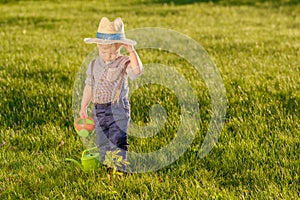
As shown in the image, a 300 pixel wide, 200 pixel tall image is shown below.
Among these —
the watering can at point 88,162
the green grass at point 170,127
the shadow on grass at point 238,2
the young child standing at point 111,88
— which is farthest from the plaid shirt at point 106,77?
the shadow on grass at point 238,2

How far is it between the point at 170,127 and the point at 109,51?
1682 millimetres

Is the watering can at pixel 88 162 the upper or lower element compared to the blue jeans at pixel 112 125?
lower

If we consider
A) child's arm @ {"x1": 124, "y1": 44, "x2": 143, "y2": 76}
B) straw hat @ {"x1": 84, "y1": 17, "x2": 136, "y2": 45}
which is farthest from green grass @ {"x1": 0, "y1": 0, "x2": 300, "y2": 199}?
straw hat @ {"x1": 84, "y1": 17, "x2": 136, "y2": 45}

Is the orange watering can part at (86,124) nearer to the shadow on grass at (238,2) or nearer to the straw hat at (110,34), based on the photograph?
the straw hat at (110,34)

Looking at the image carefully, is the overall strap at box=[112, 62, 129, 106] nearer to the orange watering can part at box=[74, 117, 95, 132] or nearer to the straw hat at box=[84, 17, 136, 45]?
the straw hat at box=[84, 17, 136, 45]

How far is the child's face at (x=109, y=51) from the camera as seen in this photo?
13.8ft

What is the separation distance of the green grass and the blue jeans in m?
0.26

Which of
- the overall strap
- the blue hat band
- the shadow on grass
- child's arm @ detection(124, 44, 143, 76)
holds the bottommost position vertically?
the shadow on grass

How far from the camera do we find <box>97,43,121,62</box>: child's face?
4.21 meters

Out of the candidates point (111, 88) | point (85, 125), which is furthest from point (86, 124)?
point (111, 88)

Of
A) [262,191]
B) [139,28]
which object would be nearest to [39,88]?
[262,191]

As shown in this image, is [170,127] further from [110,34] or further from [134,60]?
[110,34]

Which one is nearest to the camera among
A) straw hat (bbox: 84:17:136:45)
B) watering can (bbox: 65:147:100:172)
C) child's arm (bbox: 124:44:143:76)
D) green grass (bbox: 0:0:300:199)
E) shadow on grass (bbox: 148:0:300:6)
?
straw hat (bbox: 84:17:136:45)

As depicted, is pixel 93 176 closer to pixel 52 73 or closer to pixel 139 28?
pixel 52 73
